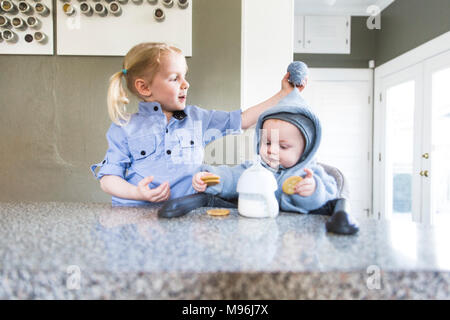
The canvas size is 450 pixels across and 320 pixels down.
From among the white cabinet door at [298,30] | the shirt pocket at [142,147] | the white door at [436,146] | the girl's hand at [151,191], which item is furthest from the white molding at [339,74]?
the girl's hand at [151,191]

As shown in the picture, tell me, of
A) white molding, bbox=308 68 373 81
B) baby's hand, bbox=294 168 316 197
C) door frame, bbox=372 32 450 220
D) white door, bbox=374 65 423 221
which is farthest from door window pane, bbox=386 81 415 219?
baby's hand, bbox=294 168 316 197

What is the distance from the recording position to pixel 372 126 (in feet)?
11.0

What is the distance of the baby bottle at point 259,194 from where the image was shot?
0.52 metres

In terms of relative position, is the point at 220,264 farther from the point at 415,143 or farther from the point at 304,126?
the point at 415,143

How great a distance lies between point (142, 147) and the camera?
892 mm

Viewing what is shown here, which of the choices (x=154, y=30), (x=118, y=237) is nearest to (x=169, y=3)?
(x=154, y=30)

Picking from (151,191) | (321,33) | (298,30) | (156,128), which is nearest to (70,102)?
(156,128)

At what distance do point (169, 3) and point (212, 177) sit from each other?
117cm

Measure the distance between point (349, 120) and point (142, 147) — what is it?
10.0ft

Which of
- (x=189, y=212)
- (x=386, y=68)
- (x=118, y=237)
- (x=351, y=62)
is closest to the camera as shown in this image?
(x=118, y=237)

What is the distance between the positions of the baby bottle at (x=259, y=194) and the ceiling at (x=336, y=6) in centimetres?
300

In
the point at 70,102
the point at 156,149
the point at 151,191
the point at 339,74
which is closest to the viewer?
the point at 151,191
